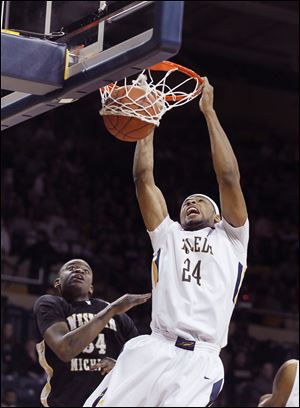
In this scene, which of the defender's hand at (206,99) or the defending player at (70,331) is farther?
the defending player at (70,331)

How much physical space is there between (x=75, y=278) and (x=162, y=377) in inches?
47.6

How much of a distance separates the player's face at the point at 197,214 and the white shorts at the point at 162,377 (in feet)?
2.33

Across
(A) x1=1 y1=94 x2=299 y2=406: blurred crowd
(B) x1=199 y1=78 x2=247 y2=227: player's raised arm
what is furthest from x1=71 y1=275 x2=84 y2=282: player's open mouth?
(A) x1=1 y1=94 x2=299 y2=406: blurred crowd

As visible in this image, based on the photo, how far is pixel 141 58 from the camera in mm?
4500

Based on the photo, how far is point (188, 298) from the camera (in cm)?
516

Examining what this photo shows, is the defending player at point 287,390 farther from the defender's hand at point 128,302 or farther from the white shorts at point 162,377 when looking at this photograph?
the defender's hand at point 128,302

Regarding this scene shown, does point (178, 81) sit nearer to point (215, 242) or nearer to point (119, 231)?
point (215, 242)

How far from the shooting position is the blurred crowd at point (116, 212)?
504 inches

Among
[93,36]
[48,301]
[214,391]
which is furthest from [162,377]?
[93,36]

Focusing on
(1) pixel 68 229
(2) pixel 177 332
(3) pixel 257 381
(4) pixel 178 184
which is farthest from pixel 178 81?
(4) pixel 178 184

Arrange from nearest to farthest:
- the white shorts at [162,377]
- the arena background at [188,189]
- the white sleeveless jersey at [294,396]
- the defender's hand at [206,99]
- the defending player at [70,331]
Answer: the white shorts at [162,377] → the white sleeveless jersey at [294,396] → the defender's hand at [206,99] → the defending player at [70,331] → the arena background at [188,189]

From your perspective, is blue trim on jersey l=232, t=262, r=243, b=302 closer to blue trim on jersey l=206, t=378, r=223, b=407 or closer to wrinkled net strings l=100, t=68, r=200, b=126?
blue trim on jersey l=206, t=378, r=223, b=407

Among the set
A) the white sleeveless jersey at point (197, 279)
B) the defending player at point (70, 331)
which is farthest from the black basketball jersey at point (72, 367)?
the white sleeveless jersey at point (197, 279)

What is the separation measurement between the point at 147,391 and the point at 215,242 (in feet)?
3.12
